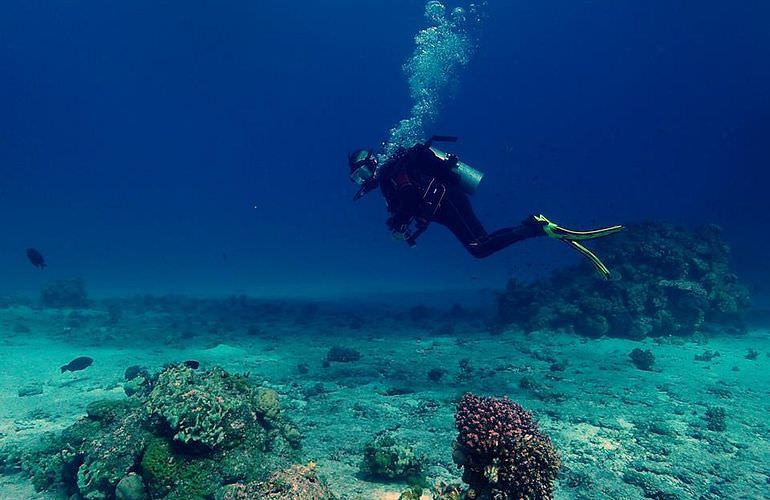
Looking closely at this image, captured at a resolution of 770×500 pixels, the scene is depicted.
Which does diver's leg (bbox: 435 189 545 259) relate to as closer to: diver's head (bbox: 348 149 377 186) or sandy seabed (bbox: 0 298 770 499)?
diver's head (bbox: 348 149 377 186)

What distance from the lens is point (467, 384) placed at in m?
11.3

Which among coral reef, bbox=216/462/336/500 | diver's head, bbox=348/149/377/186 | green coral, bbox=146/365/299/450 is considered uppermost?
diver's head, bbox=348/149/377/186

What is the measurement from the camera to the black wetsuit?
9.91 meters

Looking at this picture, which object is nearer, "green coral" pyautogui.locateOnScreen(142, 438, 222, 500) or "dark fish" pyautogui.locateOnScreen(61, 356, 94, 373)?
"green coral" pyautogui.locateOnScreen(142, 438, 222, 500)

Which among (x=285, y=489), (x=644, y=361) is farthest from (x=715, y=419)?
(x=285, y=489)

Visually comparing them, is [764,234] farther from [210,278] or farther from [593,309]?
[210,278]

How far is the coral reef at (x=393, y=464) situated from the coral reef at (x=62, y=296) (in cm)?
2862

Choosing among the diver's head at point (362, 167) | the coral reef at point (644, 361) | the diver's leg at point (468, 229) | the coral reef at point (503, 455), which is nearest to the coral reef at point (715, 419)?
the coral reef at point (644, 361)

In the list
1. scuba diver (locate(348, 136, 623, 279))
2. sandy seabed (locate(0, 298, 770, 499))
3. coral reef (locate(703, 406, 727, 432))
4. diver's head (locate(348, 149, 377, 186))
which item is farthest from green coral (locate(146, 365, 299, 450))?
coral reef (locate(703, 406, 727, 432))

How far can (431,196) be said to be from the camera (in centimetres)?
1005

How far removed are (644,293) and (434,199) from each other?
46.5ft

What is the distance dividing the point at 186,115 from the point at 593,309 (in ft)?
635

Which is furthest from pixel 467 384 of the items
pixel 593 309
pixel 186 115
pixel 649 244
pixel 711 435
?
pixel 186 115

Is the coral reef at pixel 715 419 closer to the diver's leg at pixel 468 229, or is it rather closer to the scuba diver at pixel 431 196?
the scuba diver at pixel 431 196
